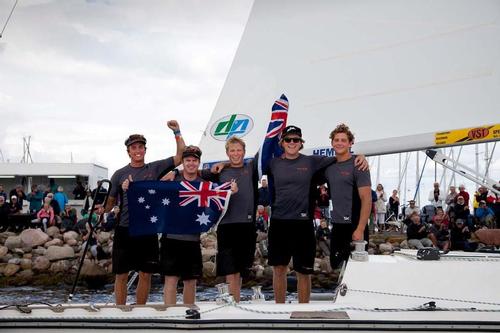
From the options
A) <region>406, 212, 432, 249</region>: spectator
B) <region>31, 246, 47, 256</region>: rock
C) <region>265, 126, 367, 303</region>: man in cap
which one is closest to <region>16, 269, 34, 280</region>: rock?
<region>31, 246, 47, 256</region>: rock

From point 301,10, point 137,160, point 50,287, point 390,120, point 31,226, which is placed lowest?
point 50,287

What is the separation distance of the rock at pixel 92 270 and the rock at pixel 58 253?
0.79 meters

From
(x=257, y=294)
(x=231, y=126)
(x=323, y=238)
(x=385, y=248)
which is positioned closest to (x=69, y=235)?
(x=323, y=238)

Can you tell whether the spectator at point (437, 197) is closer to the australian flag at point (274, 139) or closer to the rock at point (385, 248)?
the rock at point (385, 248)

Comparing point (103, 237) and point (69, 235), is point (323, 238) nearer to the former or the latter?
point (103, 237)

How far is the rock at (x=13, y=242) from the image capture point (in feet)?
45.1

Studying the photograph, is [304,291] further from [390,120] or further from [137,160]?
[390,120]

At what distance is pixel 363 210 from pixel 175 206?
4.53 feet

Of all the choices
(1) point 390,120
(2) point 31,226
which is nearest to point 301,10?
(1) point 390,120

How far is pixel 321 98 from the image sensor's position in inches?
295

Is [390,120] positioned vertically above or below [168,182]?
above

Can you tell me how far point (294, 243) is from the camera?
15.0 ft

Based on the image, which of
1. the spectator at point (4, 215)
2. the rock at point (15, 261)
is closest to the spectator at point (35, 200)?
the spectator at point (4, 215)

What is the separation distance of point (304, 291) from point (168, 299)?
1.03 metres
